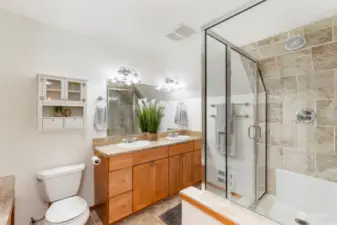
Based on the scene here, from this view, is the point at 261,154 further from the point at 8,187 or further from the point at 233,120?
the point at 8,187

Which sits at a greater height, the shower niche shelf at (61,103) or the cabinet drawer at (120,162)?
the shower niche shelf at (61,103)

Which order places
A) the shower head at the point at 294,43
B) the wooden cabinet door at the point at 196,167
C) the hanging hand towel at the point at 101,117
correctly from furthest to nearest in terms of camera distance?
the wooden cabinet door at the point at 196,167
the hanging hand towel at the point at 101,117
the shower head at the point at 294,43

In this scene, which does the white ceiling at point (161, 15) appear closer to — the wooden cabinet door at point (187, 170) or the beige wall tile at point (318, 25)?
the beige wall tile at point (318, 25)

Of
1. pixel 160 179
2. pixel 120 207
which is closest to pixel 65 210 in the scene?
pixel 120 207

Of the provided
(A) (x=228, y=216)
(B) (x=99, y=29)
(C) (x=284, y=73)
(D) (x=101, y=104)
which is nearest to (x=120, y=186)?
(D) (x=101, y=104)

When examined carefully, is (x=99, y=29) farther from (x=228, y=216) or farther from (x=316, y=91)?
(x=316, y=91)

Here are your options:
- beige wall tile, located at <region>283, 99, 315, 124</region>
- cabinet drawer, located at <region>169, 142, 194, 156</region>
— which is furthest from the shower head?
cabinet drawer, located at <region>169, 142, 194, 156</region>

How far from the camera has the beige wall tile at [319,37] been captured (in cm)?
144

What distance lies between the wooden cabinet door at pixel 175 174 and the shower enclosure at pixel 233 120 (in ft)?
2.61

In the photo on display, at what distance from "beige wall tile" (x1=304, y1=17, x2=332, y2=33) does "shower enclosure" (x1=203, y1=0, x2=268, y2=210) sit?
0.55m

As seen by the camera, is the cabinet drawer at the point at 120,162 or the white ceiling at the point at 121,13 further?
the cabinet drawer at the point at 120,162

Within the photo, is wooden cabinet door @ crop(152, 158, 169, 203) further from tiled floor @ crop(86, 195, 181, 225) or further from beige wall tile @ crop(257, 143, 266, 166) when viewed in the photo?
beige wall tile @ crop(257, 143, 266, 166)

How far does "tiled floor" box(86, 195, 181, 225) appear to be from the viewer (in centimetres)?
204

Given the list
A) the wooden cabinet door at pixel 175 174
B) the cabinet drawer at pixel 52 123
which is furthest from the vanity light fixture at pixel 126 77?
the wooden cabinet door at pixel 175 174
